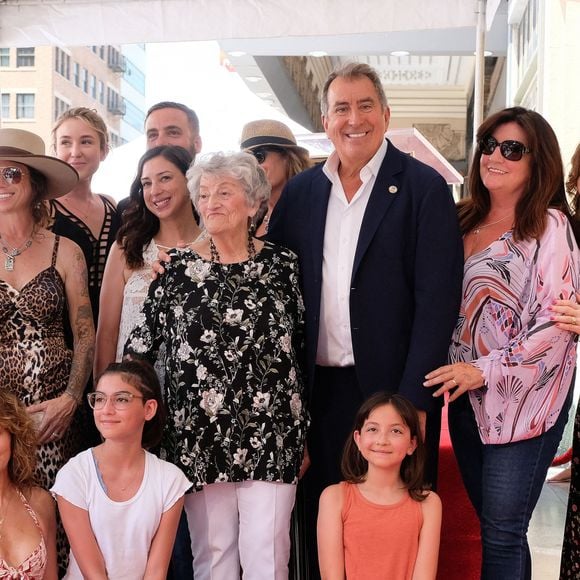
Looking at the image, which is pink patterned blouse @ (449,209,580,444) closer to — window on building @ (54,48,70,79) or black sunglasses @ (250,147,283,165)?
black sunglasses @ (250,147,283,165)

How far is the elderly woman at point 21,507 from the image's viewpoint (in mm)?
2744

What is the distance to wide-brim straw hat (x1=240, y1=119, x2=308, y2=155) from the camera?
396 centimetres

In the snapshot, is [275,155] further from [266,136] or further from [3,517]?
[3,517]

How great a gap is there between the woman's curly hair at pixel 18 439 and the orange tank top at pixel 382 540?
1.03 meters

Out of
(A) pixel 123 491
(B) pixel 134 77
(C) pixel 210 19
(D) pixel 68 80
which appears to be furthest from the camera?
(D) pixel 68 80

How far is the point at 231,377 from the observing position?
2.75 meters

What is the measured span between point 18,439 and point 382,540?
118cm

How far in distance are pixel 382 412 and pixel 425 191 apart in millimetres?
711

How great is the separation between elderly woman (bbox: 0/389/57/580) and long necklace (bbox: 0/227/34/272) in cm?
44

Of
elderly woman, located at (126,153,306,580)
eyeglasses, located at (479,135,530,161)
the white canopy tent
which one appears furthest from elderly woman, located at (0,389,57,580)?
the white canopy tent

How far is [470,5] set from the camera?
4.64m

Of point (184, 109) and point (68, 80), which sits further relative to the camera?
point (68, 80)

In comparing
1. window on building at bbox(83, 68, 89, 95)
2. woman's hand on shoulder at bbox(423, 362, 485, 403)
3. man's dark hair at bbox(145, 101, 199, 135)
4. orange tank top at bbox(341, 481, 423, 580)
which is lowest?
orange tank top at bbox(341, 481, 423, 580)

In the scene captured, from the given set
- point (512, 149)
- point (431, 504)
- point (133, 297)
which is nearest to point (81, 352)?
point (133, 297)
